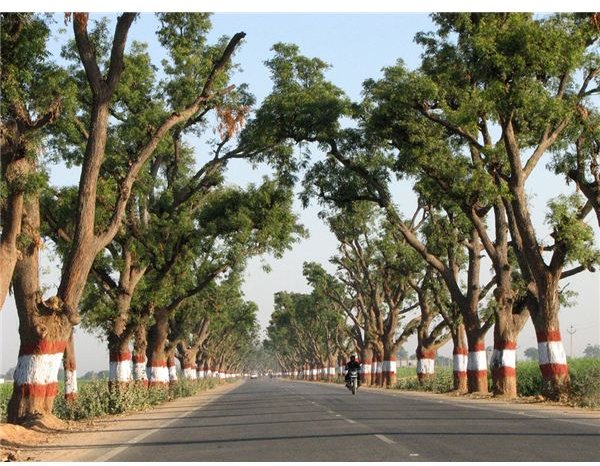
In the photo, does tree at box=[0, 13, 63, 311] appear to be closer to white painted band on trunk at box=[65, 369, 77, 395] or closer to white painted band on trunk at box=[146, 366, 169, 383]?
white painted band on trunk at box=[65, 369, 77, 395]

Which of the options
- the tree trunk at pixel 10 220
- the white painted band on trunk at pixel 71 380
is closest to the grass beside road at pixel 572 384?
the tree trunk at pixel 10 220

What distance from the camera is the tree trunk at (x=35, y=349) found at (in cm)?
2044

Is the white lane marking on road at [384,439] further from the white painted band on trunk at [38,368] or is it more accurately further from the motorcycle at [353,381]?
the motorcycle at [353,381]

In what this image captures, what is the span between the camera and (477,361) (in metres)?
37.7

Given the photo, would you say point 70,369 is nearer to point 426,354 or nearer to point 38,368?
point 38,368

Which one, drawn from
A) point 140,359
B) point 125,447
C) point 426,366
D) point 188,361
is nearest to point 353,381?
point 140,359

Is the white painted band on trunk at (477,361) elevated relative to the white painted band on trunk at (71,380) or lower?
elevated

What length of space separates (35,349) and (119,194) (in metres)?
4.17

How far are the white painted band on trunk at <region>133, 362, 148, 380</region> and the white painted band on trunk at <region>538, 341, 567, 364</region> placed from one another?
21.5 meters

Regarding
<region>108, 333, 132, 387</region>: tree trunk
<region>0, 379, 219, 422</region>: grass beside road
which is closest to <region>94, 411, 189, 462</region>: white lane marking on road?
<region>0, 379, 219, 422</region>: grass beside road

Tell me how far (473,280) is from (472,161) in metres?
6.61

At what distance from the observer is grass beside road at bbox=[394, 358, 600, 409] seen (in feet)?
83.7

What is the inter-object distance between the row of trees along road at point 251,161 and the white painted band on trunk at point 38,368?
5 cm

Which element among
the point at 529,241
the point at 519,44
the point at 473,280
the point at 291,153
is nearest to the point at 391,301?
the point at 473,280
